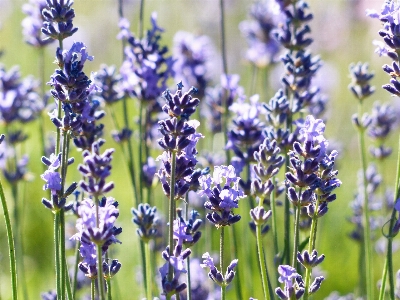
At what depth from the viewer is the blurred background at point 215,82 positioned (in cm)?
361

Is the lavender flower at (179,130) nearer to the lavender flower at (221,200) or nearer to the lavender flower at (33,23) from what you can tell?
the lavender flower at (221,200)

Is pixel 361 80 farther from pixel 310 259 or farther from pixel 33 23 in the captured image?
pixel 33 23

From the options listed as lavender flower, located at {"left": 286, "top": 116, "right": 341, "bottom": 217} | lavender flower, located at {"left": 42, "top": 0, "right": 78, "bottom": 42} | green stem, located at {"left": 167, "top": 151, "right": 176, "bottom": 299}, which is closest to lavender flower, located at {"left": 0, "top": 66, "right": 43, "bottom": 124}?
lavender flower, located at {"left": 42, "top": 0, "right": 78, "bottom": 42}

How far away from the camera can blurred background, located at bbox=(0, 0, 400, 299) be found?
361 cm

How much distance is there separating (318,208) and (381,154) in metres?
1.25

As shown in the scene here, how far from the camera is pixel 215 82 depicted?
224 inches

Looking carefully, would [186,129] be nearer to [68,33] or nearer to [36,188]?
[68,33]

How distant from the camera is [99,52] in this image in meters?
6.91

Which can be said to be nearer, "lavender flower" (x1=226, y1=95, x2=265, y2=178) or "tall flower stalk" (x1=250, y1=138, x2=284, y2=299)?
"tall flower stalk" (x1=250, y1=138, x2=284, y2=299)

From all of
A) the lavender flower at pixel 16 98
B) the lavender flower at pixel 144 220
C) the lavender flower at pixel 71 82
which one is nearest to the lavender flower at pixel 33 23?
the lavender flower at pixel 16 98

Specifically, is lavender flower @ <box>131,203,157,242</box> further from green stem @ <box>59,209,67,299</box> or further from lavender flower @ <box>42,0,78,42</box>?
lavender flower @ <box>42,0,78,42</box>

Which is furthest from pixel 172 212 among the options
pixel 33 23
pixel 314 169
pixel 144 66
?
pixel 33 23

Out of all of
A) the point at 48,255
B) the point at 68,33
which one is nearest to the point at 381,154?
the point at 68,33

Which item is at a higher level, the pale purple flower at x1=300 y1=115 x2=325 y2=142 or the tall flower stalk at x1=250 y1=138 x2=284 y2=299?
the pale purple flower at x1=300 y1=115 x2=325 y2=142
